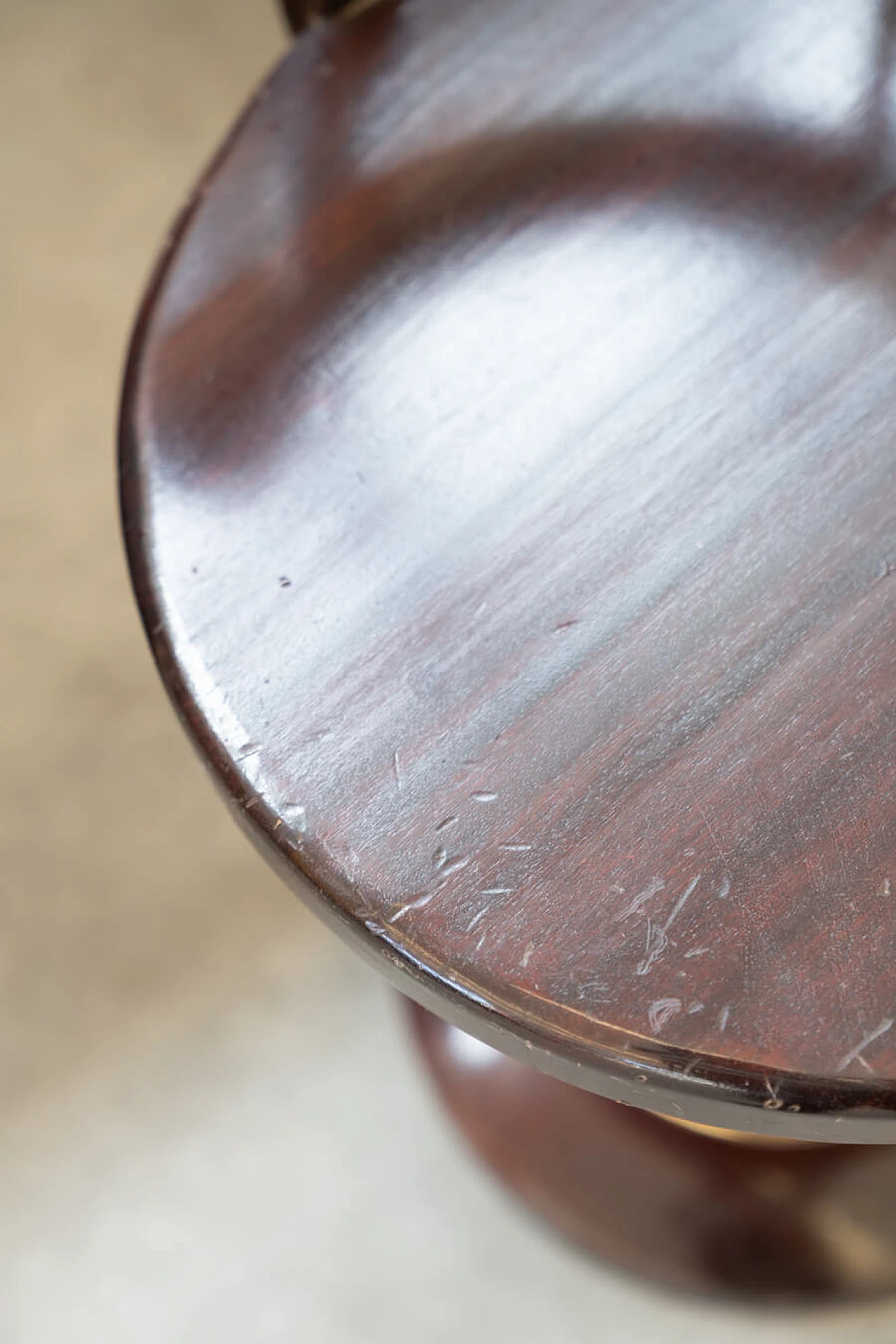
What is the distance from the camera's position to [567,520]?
0.49 metres

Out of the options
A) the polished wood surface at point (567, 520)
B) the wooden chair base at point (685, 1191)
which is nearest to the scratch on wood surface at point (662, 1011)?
the polished wood surface at point (567, 520)

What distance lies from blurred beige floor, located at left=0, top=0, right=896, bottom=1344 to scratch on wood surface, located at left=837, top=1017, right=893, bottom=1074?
1.52 ft

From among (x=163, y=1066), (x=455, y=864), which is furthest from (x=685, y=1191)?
(x=455, y=864)

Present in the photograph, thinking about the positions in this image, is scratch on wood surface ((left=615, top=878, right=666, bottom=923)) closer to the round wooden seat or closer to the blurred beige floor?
the round wooden seat

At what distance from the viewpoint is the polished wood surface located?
412 millimetres

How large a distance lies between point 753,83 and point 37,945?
0.70m

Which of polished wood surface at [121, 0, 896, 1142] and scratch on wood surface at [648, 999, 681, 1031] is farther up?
polished wood surface at [121, 0, 896, 1142]

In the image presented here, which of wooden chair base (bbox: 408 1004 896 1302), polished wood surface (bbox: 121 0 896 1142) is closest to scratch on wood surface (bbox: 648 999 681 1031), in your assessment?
polished wood surface (bbox: 121 0 896 1142)

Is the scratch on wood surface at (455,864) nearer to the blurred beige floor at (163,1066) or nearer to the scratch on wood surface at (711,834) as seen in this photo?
the scratch on wood surface at (711,834)

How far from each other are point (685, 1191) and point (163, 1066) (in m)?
0.35

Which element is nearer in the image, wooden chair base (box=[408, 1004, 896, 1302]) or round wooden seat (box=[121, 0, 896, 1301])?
round wooden seat (box=[121, 0, 896, 1301])

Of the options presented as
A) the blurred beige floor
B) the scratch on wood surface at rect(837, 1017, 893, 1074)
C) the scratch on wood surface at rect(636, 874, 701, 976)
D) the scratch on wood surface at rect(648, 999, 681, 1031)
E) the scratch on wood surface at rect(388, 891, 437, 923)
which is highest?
the scratch on wood surface at rect(388, 891, 437, 923)

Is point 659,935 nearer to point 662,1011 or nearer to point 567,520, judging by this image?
point 662,1011

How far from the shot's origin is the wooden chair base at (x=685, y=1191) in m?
0.76
